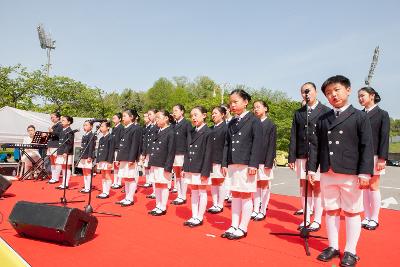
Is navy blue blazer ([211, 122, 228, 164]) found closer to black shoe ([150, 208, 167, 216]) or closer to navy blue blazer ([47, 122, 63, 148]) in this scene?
black shoe ([150, 208, 167, 216])

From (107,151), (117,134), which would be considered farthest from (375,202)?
(107,151)

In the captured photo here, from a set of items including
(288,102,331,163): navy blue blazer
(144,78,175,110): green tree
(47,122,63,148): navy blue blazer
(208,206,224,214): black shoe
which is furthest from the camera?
(144,78,175,110): green tree

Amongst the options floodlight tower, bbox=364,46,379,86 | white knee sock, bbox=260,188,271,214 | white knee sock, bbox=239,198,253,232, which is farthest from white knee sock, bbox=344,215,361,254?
floodlight tower, bbox=364,46,379,86

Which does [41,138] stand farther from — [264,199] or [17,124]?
[264,199]

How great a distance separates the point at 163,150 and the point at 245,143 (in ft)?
6.83

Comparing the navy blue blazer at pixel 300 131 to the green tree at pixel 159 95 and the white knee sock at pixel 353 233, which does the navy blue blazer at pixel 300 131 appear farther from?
the green tree at pixel 159 95

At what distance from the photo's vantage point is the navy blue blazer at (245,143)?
4.98 m

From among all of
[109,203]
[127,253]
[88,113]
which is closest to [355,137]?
[127,253]

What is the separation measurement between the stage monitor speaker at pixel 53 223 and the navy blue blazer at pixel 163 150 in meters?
2.10

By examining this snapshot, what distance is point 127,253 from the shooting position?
416cm

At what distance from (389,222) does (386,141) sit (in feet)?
5.97

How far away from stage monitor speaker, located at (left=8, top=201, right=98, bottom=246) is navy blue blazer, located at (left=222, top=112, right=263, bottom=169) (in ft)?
7.36

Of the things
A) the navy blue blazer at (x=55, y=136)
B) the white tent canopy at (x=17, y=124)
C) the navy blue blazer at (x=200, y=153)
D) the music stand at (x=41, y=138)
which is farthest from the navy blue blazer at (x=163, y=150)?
the white tent canopy at (x=17, y=124)

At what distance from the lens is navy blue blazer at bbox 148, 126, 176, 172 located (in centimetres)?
655
